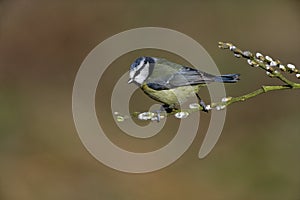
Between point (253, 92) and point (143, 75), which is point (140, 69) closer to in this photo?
point (143, 75)

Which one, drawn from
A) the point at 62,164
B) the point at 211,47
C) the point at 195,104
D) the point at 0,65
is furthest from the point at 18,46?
the point at 195,104

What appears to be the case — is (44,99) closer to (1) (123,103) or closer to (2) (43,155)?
(2) (43,155)

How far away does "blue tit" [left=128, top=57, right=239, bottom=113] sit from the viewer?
0.39 meters

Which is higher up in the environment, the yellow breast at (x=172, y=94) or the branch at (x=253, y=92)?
the yellow breast at (x=172, y=94)

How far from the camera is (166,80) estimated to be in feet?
1.35

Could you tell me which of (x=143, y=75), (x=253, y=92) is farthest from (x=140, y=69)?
(x=253, y=92)

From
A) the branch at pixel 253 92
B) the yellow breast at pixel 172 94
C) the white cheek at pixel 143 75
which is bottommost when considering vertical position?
the branch at pixel 253 92

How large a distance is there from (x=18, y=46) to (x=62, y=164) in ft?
1.87

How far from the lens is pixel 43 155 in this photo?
1509mm

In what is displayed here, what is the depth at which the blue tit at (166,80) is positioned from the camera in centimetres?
39

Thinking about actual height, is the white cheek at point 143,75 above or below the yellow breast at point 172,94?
above

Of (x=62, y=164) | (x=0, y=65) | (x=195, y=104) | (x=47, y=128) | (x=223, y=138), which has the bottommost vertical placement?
(x=195, y=104)

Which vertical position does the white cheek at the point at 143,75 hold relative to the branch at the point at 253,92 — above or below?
above

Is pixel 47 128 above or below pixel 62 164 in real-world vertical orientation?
above
